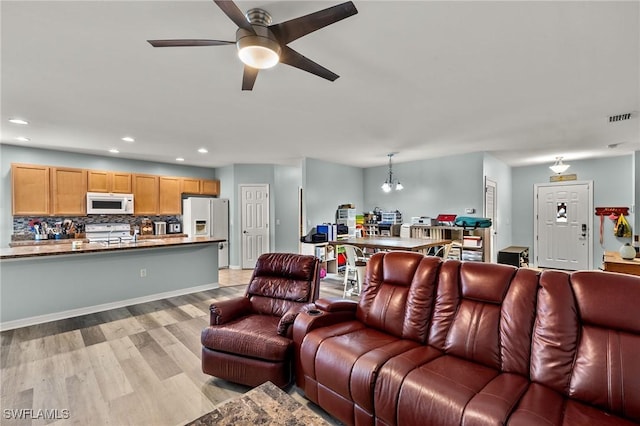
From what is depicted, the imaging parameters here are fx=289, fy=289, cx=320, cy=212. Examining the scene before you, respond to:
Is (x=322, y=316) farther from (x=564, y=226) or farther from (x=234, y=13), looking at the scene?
(x=564, y=226)

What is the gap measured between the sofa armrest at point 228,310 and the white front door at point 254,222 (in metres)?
4.24

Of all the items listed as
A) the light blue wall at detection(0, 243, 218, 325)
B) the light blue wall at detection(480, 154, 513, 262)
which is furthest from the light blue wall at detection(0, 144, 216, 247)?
the light blue wall at detection(480, 154, 513, 262)

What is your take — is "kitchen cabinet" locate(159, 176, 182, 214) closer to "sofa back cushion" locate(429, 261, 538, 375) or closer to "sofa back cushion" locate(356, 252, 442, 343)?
"sofa back cushion" locate(356, 252, 442, 343)

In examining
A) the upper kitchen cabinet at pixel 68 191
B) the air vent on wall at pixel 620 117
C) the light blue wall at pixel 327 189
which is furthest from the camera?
the light blue wall at pixel 327 189

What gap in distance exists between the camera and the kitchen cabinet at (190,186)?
684 cm

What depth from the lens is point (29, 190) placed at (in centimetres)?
493

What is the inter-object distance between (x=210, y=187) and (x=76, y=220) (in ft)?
8.92

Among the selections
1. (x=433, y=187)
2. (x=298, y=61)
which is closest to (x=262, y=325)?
(x=298, y=61)

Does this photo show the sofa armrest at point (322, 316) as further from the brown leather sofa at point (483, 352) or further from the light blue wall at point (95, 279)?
the light blue wall at point (95, 279)

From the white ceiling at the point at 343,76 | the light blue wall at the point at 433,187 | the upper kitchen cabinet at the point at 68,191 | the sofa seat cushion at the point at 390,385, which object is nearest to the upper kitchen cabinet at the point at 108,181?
the upper kitchen cabinet at the point at 68,191

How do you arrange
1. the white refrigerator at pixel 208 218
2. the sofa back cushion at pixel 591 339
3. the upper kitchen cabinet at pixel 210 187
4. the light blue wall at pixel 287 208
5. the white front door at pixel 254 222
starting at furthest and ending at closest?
the upper kitchen cabinet at pixel 210 187 → the light blue wall at pixel 287 208 → the white front door at pixel 254 222 → the white refrigerator at pixel 208 218 → the sofa back cushion at pixel 591 339

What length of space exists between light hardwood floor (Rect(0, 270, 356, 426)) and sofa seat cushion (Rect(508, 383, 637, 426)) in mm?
1176

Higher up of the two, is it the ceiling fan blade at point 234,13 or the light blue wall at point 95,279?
the ceiling fan blade at point 234,13

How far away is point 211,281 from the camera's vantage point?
526 centimetres
